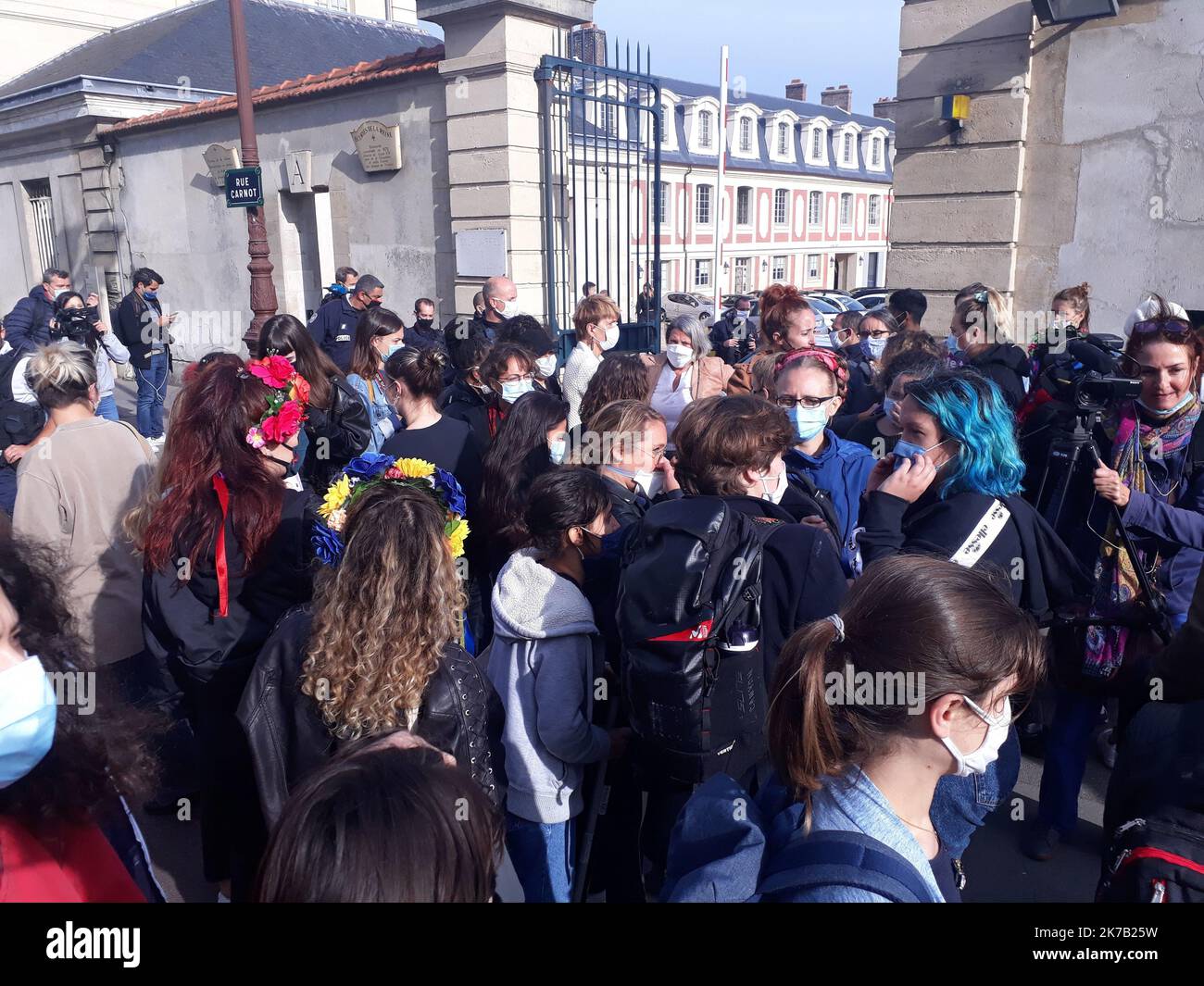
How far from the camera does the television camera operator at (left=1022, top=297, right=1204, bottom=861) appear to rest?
3150 mm

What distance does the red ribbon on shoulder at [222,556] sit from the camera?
9.39 ft

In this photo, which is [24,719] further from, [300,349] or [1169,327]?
[1169,327]

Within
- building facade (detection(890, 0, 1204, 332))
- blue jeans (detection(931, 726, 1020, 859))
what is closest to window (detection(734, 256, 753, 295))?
building facade (detection(890, 0, 1204, 332))

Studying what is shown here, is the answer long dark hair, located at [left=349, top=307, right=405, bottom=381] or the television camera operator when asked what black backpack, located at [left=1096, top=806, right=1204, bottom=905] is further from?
long dark hair, located at [left=349, top=307, right=405, bottom=381]

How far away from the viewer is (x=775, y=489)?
301 centimetres

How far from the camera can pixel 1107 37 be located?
7223 millimetres

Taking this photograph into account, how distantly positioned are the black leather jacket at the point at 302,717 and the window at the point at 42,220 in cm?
1777

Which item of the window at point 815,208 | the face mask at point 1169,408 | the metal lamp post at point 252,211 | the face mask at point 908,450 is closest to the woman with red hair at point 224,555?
the face mask at point 908,450

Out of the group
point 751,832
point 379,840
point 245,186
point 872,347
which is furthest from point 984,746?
point 245,186

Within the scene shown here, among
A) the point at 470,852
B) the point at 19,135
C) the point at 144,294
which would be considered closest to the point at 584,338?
the point at 470,852

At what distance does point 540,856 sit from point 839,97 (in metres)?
53.1

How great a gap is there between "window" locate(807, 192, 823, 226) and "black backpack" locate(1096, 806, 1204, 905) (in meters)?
43.3

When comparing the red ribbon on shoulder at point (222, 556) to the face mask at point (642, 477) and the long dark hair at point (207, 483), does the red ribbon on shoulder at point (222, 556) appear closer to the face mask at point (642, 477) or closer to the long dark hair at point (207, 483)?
the long dark hair at point (207, 483)

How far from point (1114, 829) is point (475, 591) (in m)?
2.83
